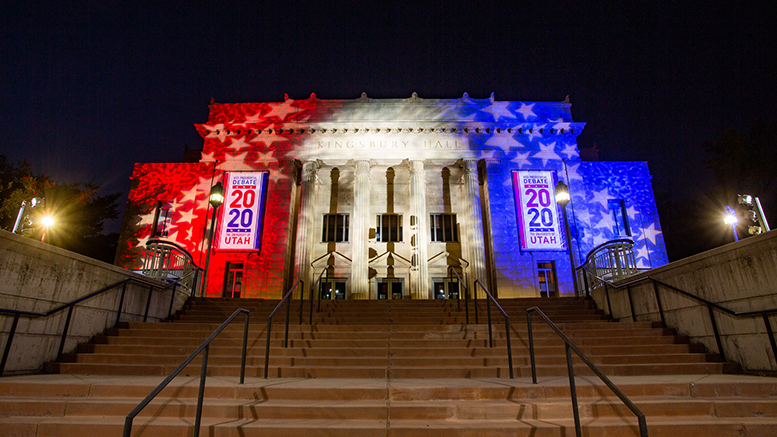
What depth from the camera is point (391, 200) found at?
82.3ft

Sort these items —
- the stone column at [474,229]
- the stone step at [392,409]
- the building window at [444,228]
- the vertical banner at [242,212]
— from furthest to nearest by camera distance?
the building window at [444,228] < the vertical banner at [242,212] < the stone column at [474,229] < the stone step at [392,409]

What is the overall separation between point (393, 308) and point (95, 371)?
800cm

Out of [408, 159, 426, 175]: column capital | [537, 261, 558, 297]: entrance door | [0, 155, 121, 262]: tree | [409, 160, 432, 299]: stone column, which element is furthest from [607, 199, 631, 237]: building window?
[0, 155, 121, 262]: tree

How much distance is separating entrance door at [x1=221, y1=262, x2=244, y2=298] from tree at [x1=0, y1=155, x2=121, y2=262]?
498 inches

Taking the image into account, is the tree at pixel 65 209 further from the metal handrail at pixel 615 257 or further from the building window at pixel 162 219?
the metal handrail at pixel 615 257

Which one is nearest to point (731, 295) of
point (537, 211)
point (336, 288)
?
point (537, 211)

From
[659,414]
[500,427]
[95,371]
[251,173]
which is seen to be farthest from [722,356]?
[251,173]

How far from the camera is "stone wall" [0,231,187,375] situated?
7043mm

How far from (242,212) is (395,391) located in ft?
63.4

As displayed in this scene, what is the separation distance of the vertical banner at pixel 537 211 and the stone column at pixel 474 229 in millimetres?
2194

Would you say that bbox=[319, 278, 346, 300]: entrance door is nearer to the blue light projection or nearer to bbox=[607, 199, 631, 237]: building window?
the blue light projection

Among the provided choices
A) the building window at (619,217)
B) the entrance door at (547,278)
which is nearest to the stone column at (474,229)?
the entrance door at (547,278)

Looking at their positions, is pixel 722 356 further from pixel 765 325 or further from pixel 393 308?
pixel 393 308

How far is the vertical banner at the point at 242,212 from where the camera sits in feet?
72.1
